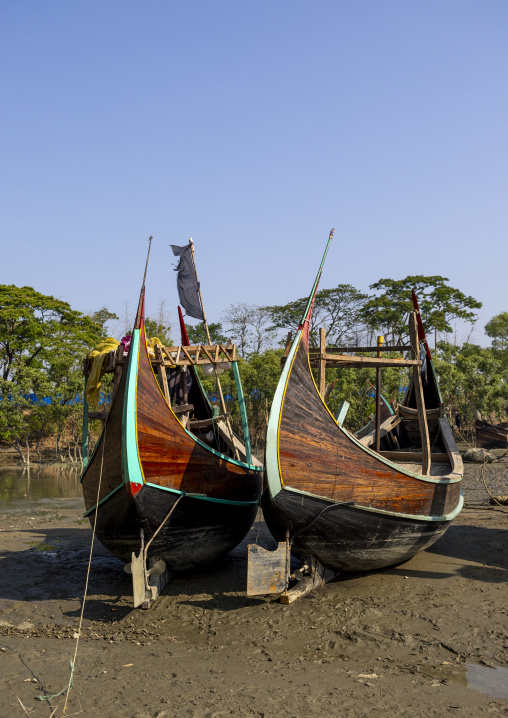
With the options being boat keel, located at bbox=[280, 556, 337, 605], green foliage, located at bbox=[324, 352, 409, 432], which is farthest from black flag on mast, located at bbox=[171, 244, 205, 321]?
green foliage, located at bbox=[324, 352, 409, 432]

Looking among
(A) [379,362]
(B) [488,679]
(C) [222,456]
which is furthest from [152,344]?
(B) [488,679]

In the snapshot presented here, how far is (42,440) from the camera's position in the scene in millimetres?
28531

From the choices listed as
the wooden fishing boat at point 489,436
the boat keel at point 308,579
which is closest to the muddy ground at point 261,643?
the boat keel at point 308,579

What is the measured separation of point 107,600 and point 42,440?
76.3ft

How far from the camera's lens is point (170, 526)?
268 inches

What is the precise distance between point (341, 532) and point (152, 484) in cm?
216

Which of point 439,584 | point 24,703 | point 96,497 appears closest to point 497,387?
point 439,584

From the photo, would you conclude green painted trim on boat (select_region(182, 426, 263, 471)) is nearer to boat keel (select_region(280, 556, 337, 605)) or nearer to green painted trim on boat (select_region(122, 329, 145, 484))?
green painted trim on boat (select_region(122, 329, 145, 484))

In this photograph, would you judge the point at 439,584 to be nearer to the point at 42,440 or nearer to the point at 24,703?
the point at 24,703

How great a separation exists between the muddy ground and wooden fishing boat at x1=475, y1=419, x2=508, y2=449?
15508 millimetres

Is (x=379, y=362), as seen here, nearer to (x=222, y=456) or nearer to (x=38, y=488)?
(x=222, y=456)

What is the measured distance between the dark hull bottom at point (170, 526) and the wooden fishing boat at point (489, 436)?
1759cm

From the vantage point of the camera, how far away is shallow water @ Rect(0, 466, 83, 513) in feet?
47.5

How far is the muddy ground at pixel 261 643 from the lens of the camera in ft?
14.1
